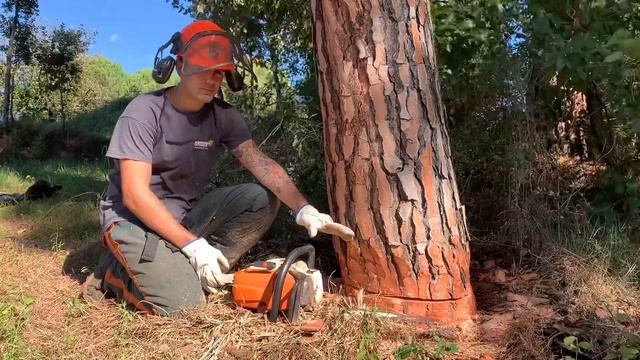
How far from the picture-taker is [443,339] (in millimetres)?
2293

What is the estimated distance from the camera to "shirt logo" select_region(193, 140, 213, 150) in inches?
122

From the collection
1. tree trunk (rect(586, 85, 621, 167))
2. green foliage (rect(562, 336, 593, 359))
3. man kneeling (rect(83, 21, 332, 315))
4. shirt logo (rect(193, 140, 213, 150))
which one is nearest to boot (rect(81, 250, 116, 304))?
man kneeling (rect(83, 21, 332, 315))

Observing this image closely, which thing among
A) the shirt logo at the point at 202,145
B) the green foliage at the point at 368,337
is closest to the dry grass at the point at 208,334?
the green foliage at the point at 368,337

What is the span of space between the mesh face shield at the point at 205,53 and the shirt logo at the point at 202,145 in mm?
437

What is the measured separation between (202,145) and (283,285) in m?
1.09

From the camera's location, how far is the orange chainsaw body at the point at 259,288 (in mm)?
2479

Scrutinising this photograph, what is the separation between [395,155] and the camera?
2.44 metres

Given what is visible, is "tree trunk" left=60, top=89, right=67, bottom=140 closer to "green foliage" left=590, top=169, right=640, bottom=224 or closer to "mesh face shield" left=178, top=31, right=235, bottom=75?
"mesh face shield" left=178, top=31, right=235, bottom=75

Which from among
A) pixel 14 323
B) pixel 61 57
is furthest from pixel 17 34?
pixel 14 323

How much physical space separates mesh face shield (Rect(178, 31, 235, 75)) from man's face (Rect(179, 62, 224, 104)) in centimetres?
4

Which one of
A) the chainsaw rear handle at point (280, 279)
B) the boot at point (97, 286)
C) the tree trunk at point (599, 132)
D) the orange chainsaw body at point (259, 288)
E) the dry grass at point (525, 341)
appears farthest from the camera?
the tree trunk at point (599, 132)

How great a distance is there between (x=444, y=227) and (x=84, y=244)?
2.93 metres

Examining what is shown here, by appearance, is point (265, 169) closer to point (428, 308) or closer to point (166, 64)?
point (166, 64)

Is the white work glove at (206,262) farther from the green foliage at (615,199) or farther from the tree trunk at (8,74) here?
the tree trunk at (8,74)
